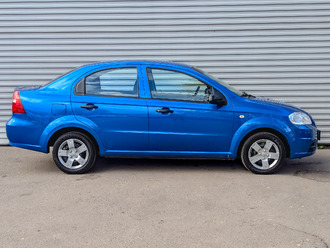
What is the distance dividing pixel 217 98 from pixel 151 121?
94 cm

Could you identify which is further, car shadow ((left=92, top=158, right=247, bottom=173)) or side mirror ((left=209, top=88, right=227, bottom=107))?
car shadow ((left=92, top=158, right=247, bottom=173))

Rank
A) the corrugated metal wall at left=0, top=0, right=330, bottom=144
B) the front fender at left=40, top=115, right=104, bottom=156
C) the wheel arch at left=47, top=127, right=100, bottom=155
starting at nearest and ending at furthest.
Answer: the front fender at left=40, top=115, right=104, bottom=156 < the wheel arch at left=47, top=127, right=100, bottom=155 < the corrugated metal wall at left=0, top=0, right=330, bottom=144

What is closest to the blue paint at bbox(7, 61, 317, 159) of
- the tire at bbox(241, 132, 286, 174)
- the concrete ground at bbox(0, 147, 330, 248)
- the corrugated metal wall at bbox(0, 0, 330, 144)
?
the tire at bbox(241, 132, 286, 174)

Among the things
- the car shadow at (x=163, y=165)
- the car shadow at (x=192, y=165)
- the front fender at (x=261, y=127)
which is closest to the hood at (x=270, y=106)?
the front fender at (x=261, y=127)

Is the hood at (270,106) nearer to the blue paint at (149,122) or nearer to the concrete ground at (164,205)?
the blue paint at (149,122)

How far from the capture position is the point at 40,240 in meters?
4.26

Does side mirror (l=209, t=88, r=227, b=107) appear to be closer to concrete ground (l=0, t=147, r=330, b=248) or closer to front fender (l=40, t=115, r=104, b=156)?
concrete ground (l=0, t=147, r=330, b=248)

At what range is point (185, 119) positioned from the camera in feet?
21.4

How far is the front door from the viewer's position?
653cm

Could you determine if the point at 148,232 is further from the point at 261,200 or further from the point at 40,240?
the point at 261,200

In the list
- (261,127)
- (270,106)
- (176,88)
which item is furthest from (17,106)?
(270,106)

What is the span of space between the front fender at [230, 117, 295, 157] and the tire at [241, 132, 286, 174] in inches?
4.0

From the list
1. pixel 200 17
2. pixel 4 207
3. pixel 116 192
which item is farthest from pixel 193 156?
pixel 200 17

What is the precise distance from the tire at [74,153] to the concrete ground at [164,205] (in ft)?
0.50
